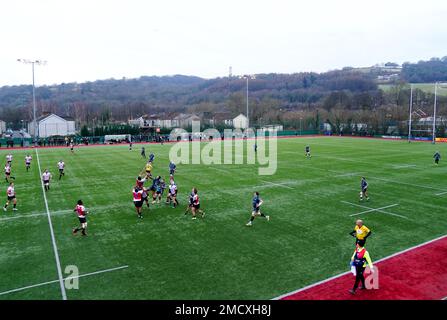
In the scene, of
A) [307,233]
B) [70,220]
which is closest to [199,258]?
[307,233]

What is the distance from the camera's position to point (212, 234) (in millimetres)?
15578

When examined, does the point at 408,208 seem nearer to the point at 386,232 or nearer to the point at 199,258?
the point at 386,232

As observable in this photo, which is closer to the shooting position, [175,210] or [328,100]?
[175,210]

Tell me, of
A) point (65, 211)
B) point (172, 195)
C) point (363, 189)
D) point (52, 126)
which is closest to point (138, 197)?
point (172, 195)

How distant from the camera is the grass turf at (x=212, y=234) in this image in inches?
437

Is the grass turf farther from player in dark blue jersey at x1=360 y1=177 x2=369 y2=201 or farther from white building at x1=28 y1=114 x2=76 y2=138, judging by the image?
white building at x1=28 y1=114 x2=76 y2=138

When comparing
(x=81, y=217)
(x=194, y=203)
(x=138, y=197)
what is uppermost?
(x=138, y=197)

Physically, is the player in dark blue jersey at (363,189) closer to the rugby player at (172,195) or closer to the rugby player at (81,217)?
the rugby player at (172,195)

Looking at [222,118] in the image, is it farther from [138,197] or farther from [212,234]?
[212,234]

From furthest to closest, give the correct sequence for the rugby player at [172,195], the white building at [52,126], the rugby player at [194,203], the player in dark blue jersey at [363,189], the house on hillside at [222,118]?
1. the house on hillside at [222,118]
2. the white building at [52,126]
3. the player in dark blue jersey at [363,189]
4. the rugby player at [172,195]
5. the rugby player at [194,203]

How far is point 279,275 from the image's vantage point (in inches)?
454

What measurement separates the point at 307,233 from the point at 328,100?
124515 millimetres

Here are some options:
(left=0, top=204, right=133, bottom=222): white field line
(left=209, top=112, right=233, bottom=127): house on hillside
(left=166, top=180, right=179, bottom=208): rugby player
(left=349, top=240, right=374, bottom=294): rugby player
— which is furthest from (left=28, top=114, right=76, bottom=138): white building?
(left=349, top=240, right=374, bottom=294): rugby player

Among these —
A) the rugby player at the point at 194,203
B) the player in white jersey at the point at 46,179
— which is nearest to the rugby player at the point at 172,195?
the rugby player at the point at 194,203
